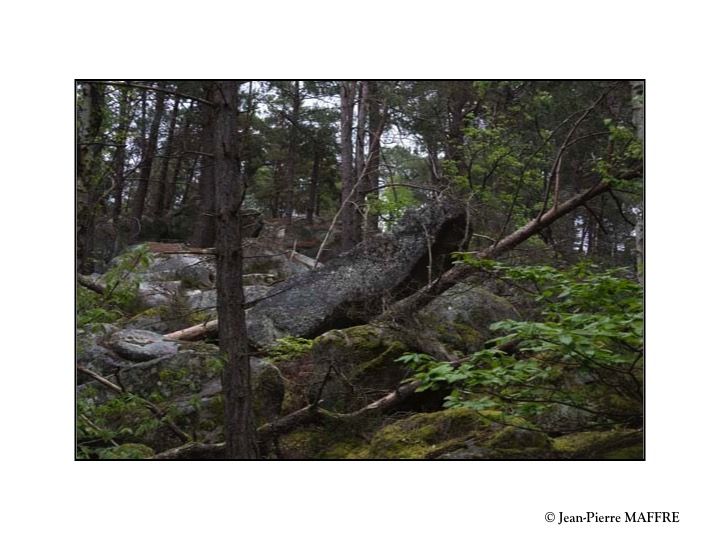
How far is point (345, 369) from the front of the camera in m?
6.53

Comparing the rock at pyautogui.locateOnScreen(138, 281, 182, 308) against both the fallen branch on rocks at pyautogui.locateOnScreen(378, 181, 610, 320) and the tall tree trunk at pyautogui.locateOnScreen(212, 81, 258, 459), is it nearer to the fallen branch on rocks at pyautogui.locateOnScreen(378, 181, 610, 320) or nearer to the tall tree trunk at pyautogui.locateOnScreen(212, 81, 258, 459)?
the fallen branch on rocks at pyautogui.locateOnScreen(378, 181, 610, 320)

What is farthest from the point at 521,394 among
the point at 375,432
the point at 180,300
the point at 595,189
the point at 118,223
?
the point at 118,223

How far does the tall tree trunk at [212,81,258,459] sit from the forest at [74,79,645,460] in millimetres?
14

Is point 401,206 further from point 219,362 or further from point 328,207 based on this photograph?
point 219,362

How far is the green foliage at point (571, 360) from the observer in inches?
150

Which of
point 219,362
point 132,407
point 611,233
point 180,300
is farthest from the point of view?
point 180,300

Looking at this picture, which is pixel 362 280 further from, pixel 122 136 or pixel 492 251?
pixel 122 136

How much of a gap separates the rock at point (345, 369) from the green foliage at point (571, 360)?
156 cm

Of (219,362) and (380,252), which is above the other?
(380,252)

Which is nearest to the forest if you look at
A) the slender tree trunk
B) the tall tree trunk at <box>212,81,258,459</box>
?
the tall tree trunk at <box>212,81,258,459</box>

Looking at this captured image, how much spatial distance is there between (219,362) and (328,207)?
714 centimetres

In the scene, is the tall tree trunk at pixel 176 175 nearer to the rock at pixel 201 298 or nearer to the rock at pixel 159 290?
the rock at pixel 159 290

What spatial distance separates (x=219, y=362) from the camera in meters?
4.27

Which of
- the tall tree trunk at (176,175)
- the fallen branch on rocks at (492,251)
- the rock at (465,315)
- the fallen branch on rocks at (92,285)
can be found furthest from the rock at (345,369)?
the tall tree trunk at (176,175)
